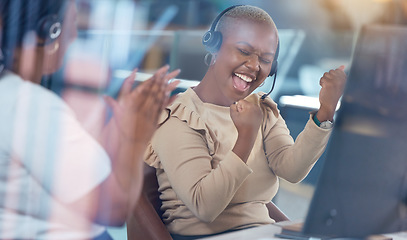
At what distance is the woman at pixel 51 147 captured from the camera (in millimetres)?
765

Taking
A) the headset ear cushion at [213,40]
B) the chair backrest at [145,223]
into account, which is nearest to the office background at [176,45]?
the chair backrest at [145,223]

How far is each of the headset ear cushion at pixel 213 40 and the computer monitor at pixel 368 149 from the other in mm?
574

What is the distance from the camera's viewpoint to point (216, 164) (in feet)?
4.02

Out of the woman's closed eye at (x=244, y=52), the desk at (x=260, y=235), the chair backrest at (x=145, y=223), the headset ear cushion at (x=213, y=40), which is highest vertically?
the headset ear cushion at (x=213, y=40)

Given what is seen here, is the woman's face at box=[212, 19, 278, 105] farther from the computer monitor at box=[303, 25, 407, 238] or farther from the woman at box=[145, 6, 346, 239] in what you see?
the computer monitor at box=[303, 25, 407, 238]

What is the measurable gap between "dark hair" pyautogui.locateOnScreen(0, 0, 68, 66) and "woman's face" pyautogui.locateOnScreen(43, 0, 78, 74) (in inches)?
1.7

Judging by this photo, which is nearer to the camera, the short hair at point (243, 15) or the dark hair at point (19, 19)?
the dark hair at point (19, 19)

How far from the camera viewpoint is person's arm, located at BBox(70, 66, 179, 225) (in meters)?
0.81

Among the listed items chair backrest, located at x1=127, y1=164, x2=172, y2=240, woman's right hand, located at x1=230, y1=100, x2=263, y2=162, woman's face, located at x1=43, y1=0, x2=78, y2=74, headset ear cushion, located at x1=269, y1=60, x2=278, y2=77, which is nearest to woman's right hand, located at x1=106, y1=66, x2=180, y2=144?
woman's face, located at x1=43, y1=0, x2=78, y2=74

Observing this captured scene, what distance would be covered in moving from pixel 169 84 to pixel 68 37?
0.21 meters

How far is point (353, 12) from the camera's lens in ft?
16.9

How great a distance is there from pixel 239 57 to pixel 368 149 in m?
0.60

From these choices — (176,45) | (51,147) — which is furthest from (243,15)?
(176,45)

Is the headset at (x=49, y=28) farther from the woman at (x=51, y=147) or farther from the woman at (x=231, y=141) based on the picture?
the woman at (x=231, y=141)
